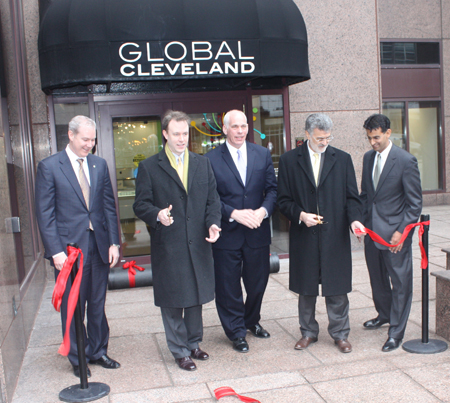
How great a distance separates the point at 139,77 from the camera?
579cm

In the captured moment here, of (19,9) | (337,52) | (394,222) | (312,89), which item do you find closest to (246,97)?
(312,89)

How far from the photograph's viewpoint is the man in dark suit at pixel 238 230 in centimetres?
409

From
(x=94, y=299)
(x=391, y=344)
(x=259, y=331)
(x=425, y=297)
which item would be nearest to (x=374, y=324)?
(x=391, y=344)

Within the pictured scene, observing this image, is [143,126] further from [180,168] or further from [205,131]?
[180,168]

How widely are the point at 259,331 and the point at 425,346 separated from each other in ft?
4.56

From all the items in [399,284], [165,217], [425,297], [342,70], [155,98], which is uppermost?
[342,70]

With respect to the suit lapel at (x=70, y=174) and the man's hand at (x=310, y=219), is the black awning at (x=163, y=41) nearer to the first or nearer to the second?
the suit lapel at (x=70, y=174)

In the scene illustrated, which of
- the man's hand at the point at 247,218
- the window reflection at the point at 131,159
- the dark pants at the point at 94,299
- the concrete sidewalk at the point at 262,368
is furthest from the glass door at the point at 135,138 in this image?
the man's hand at the point at 247,218

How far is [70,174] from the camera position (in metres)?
3.66

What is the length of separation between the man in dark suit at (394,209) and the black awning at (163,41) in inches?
98.2

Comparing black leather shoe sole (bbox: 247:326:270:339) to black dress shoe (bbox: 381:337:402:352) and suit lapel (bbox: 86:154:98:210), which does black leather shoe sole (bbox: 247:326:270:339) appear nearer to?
black dress shoe (bbox: 381:337:402:352)

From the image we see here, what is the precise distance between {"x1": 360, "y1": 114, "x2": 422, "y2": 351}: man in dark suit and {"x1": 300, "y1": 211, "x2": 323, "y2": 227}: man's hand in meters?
0.63

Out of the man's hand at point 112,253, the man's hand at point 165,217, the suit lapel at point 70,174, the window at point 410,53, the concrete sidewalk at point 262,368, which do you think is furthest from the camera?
the window at point 410,53

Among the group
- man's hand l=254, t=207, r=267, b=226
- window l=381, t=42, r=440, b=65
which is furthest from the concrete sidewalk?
window l=381, t=42, r=440, b=65
